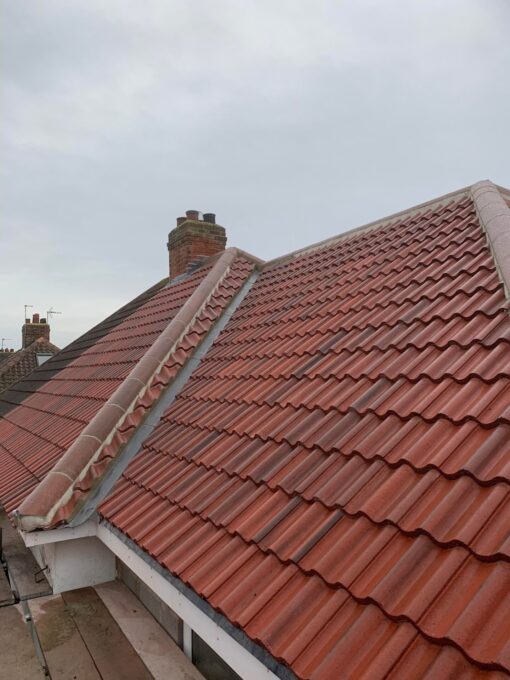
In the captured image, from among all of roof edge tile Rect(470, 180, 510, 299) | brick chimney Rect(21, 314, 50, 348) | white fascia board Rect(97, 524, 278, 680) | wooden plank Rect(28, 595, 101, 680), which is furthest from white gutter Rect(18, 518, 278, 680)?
brick chimney Rect(21, 314, 50, 348)

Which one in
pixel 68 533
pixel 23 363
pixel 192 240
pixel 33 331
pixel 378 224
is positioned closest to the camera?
pixel 68 533

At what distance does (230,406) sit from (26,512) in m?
1.83

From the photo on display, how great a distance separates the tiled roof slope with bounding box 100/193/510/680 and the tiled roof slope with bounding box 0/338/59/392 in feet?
54.2

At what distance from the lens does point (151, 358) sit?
5.41m

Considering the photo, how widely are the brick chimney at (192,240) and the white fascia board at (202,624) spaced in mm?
7353

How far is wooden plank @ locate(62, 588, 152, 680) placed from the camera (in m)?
3.19

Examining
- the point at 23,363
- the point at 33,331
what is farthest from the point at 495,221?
the point at 33,331

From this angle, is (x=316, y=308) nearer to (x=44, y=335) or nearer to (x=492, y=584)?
(x=492, y=584)

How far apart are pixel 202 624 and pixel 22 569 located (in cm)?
339

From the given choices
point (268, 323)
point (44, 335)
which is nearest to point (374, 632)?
point (268, 323)

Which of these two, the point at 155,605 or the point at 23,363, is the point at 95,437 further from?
the point at 23,363

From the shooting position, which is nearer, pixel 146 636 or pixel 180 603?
pixel 180 603

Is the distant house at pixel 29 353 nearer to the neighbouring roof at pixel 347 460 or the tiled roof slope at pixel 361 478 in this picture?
the neighbouring roof at pixel 347 460

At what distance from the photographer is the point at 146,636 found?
3596 millimetres
